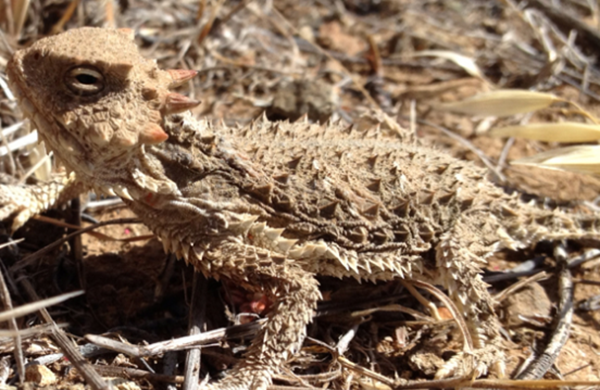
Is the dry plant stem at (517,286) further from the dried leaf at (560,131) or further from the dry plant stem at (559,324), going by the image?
the dried leaf at (560,131)

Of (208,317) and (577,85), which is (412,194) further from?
(577,85)

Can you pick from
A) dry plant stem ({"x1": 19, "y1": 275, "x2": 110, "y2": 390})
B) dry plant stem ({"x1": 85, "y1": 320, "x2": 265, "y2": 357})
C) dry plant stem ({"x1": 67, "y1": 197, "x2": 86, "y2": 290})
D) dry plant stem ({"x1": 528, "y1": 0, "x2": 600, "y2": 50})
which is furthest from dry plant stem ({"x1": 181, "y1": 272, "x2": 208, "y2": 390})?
dry plant stem ({"x1": 528, "y1": 0, "x2": 600, "y2": 50})

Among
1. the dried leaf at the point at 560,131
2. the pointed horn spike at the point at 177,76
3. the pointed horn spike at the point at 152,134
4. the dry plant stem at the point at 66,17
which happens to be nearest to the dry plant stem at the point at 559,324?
the dried leaf at the point at 560,131

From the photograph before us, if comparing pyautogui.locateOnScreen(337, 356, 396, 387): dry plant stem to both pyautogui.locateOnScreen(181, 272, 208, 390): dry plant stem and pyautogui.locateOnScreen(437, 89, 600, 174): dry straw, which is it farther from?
pyautogui.locateOnScreen(437, 89, 600, 174): dry straw

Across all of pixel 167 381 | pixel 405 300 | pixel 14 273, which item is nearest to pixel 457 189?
pixel 405 300

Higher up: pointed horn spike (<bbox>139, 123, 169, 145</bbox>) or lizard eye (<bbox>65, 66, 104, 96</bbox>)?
lizard eye (<bbox>65, 66, 104, 96</bbox>)

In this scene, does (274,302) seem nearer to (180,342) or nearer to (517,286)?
(180,342)

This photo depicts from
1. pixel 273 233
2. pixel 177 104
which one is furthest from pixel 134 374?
pixel 177 104
